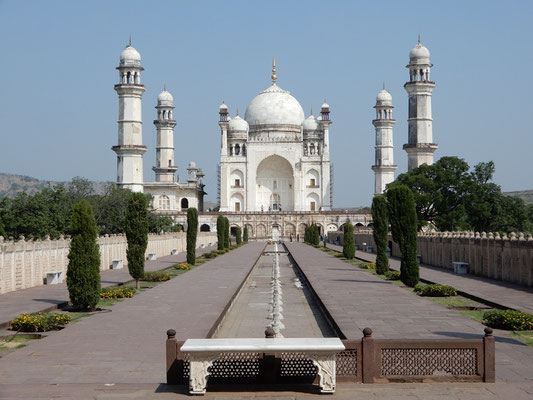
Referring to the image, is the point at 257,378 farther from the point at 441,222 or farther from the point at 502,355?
the point at 441,222

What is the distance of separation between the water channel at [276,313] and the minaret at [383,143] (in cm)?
4555

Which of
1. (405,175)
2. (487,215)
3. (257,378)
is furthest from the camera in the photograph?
(405,175)

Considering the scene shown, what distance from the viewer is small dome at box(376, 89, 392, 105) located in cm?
6769

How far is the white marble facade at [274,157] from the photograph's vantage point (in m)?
70.1

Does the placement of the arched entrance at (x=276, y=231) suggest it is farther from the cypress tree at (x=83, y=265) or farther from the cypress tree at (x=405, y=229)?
the cypress tree at (x=83, y=265)

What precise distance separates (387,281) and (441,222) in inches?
1002

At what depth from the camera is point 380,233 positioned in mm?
21344

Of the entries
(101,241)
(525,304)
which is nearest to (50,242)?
(101,241)

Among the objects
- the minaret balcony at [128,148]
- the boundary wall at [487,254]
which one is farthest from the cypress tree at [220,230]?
the minaret balcony at [128,148]

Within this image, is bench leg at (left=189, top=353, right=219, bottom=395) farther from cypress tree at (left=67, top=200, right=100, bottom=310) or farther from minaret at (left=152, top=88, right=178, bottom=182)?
minaret at (left=152, top=88, right=178, bottom=182)

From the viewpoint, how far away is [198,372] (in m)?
5.97

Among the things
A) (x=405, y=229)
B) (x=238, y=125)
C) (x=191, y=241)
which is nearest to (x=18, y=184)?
(x=238, y=125)

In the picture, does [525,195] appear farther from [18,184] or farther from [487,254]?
[18,184]

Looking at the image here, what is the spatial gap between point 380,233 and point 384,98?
158ft
